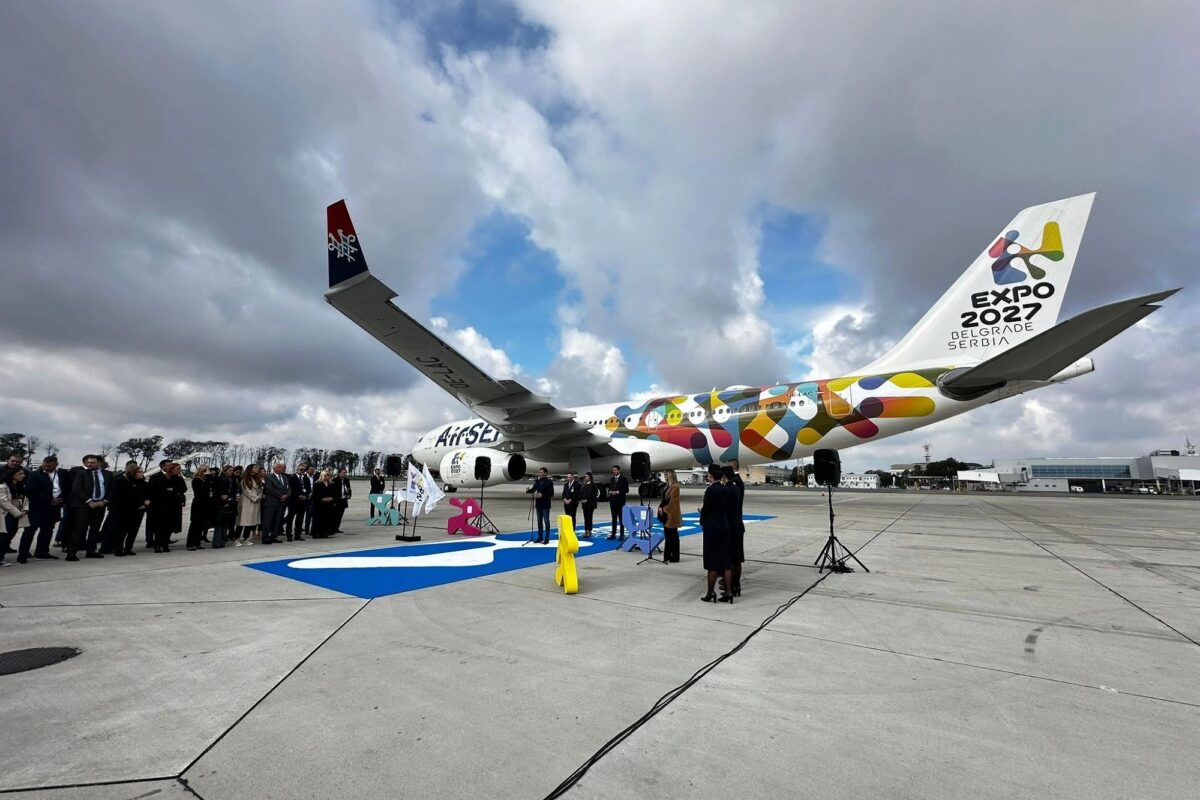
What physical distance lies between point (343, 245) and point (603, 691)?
40.9ft

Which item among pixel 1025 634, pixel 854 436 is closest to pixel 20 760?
pixel 1025 634

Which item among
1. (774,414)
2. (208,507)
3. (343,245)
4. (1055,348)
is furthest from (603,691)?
(774,414)

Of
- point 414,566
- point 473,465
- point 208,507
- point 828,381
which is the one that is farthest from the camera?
point 473,465

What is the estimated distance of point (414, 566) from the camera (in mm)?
7566

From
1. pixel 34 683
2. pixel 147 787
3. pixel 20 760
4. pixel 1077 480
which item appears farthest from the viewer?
pixel 1077 480

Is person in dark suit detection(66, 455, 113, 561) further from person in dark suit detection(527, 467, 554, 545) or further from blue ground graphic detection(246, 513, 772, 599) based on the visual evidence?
person in dark suit detection(527, 467, 554, 545)

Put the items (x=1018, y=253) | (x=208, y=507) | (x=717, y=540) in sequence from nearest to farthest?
(x=717, y=540) → (x=208, y=507) → (x=1018, y=253)

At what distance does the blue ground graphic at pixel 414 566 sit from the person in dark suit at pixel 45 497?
12.0ft

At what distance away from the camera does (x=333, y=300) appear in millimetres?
13570

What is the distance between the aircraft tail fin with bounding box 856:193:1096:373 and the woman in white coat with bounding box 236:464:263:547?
17.6 meters

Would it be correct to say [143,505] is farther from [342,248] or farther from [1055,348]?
[1055,348]

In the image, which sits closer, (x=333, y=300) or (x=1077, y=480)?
(x=333, y=300)

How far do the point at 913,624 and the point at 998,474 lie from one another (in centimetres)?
11590

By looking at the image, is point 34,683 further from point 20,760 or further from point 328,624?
point 328,624
